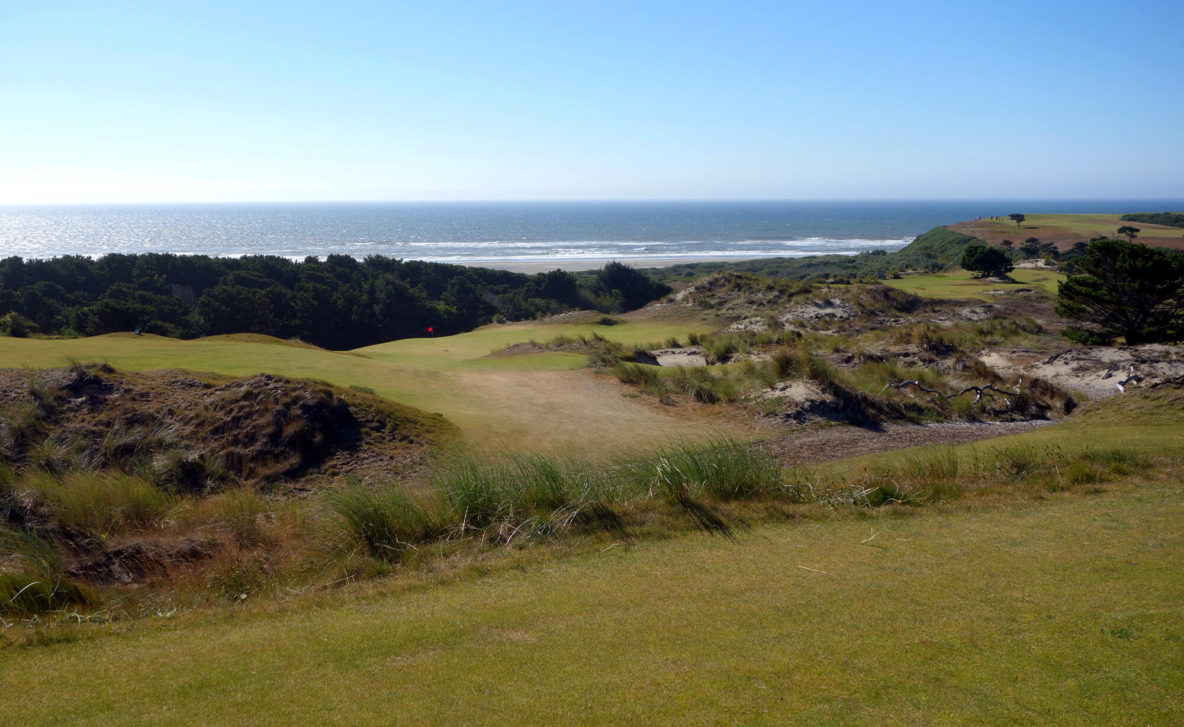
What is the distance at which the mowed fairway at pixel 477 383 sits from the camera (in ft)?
43.9

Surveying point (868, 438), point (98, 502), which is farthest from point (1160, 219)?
point (98, 502)

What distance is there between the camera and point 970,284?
4050 centimetres

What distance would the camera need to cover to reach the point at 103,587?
6.30 m

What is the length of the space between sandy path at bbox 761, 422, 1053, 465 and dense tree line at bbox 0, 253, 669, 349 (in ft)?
107

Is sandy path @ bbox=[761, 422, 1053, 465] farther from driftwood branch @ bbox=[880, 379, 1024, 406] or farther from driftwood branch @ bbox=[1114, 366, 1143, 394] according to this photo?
driftwood branch @ bbox=[1114, 366, 1143, 394]

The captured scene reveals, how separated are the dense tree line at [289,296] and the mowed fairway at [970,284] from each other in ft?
55.8

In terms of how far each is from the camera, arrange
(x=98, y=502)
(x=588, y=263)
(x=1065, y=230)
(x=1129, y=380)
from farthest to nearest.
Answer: (x=588, y=263) < (x=1065, y=230) < (x=1129, y=380) < (x=98, y=502)

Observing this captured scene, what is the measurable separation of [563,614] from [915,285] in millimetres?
40528

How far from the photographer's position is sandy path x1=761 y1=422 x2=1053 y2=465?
40.1ft

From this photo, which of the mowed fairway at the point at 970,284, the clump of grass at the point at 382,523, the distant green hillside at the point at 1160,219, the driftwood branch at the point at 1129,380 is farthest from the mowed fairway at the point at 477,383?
the distant green hillside at the point at 1160,219

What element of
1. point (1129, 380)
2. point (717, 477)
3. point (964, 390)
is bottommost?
point (964, 390)

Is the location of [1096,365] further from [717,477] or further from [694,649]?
[694,649]

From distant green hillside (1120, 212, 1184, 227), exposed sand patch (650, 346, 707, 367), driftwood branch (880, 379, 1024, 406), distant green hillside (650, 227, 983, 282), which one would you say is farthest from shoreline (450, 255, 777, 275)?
driftwood branch (880, 379, 1024, 406)

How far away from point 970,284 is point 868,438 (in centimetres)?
3213
